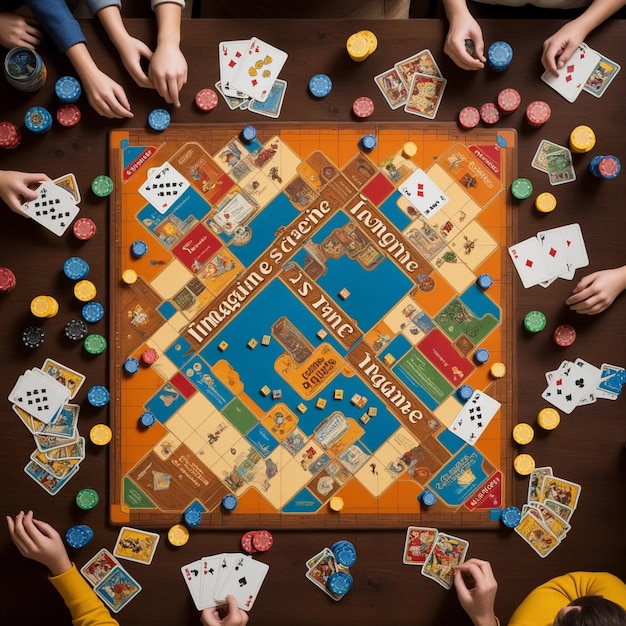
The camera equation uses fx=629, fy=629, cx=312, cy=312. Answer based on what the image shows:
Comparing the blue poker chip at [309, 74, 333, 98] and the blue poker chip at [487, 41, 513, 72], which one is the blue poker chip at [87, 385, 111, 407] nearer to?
the blue poker chip at [309, 74, 333, 98]

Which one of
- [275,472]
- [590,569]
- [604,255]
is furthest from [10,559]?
[604,255]

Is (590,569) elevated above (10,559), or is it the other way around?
(590,569)

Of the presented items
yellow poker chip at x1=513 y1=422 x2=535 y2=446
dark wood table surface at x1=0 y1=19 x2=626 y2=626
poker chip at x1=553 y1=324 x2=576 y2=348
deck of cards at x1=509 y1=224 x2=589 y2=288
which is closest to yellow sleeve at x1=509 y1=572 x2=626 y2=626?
dark wood table surface at x1=0 y1=19 x2=626 y2=626

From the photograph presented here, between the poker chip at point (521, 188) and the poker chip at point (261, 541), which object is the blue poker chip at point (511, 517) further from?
the poker chip at point (521, 188)

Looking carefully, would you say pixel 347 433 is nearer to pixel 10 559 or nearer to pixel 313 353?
pixel 313 353

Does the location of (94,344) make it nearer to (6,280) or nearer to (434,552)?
(6,280)

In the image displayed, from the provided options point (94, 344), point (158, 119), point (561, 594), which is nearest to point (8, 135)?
point (158, 119)
